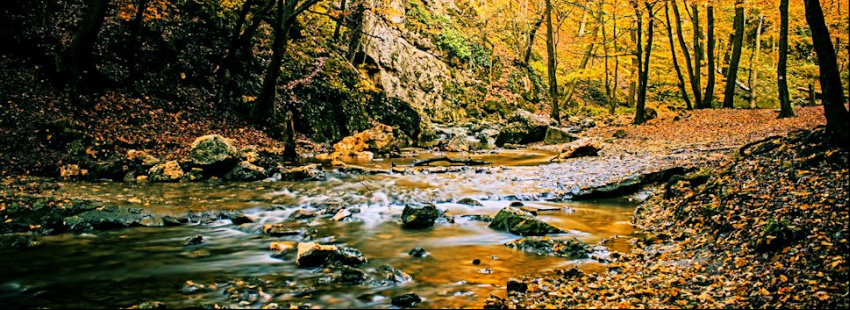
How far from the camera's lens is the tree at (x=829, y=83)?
5.80 m

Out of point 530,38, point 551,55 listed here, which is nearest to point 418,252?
point 551,55

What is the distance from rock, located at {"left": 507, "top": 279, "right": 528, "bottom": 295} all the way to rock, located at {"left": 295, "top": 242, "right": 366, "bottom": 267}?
2.04 meters

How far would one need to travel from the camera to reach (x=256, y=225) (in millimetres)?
8336

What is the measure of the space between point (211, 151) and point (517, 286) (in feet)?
33.0

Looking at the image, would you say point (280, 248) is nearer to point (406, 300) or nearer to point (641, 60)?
point (406, 300)

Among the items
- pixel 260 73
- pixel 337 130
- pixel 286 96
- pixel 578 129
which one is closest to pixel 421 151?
pixel 337 130

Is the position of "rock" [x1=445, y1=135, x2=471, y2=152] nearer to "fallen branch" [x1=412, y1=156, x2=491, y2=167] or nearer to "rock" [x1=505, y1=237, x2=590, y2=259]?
"fallen branch" [x1=412, y1=156, x2=491, y2=167]

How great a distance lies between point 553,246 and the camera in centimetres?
650

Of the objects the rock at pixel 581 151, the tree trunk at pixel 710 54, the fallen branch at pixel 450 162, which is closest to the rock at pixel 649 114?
the tree trunk at pixel 710 54

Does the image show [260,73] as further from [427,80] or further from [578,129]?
[578,129]

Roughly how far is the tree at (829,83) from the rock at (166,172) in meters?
12.4

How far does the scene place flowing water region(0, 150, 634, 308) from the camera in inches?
192

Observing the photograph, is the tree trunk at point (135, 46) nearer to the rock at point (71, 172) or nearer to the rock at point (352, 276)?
the rock at point (71, 172)

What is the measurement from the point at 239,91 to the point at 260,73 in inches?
63.8
